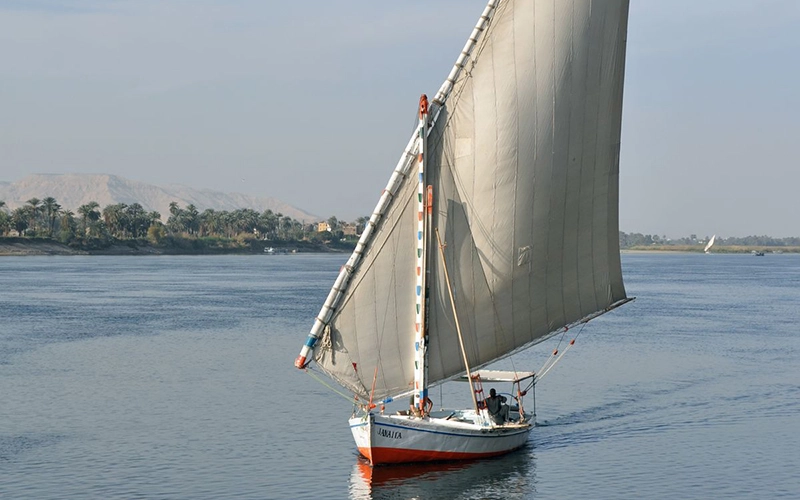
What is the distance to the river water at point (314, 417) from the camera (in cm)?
3375

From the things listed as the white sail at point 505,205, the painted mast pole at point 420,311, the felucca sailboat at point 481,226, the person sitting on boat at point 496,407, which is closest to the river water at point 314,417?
the person sitting on boat at point 496,407

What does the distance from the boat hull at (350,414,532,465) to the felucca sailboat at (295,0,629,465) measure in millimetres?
48

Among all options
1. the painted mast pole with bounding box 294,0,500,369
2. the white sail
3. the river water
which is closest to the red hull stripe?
the river water

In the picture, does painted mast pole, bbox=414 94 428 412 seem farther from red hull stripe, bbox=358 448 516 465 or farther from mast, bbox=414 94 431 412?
red hull stripe, bbox=358 448 516 465

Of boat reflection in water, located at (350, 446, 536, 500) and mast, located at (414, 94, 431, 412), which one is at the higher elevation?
mast, located at (414, 94, 431, 412)

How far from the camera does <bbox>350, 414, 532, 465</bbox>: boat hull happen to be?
109ft

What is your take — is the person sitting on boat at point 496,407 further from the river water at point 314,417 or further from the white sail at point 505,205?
the white sail at point 505,205

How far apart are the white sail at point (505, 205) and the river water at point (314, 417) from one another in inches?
165

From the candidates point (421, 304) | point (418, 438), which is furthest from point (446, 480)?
point (421, 304)

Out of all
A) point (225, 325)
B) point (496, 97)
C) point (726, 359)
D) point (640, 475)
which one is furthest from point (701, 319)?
point (496, 97)

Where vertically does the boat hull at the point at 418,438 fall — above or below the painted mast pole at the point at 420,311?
below

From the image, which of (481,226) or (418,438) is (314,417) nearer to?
(418,438)

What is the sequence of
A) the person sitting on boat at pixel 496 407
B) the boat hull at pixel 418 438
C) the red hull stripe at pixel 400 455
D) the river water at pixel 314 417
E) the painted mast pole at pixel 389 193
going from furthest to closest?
the person sitting on boat at pixel 496 407 → the river water at pixel 314 417 → the red hull stripe at pixel 400 455 → the boat hull at pixel 418 438 → the painted mast pole at pixel 389 193

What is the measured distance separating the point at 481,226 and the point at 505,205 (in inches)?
39.3
